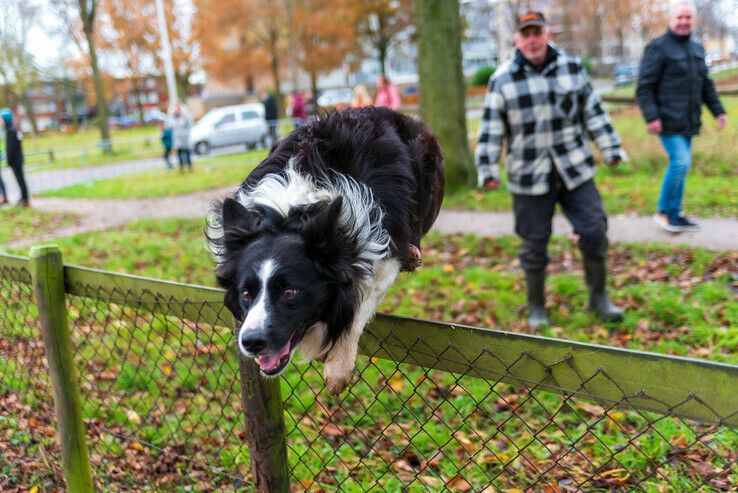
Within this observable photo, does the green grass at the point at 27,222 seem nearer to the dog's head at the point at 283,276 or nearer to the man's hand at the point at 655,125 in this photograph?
the dog's head at the point at 283,276

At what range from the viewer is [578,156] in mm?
4918

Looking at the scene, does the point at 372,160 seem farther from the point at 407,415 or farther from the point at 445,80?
the point at 445,80

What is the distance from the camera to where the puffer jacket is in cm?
659

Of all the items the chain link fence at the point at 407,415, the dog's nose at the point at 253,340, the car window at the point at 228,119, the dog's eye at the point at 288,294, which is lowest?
the chain link fence at the point at 407,415

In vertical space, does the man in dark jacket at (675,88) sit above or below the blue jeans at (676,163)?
above

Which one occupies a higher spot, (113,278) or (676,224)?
(113,278)

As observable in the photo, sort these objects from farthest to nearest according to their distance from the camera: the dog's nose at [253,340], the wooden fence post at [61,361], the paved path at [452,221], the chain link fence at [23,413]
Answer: the paved path at [452,221] < the chain link fence at [23,413] < the wooden fence post at [61,361] < the dog's nose at [253,340]

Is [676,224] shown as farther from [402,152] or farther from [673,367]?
[673,367]

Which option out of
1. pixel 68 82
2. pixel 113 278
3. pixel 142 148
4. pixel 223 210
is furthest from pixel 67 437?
pixel 68 82

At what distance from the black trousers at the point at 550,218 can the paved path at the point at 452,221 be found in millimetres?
2205

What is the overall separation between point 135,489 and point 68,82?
54.5 metres

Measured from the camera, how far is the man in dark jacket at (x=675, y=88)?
6578 millimetres

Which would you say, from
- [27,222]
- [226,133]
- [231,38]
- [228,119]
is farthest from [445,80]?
[231,38]

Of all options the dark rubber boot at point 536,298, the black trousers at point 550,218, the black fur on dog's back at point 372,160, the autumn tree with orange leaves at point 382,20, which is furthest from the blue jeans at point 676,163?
the autumn tree with orange leaves at point 382,20
